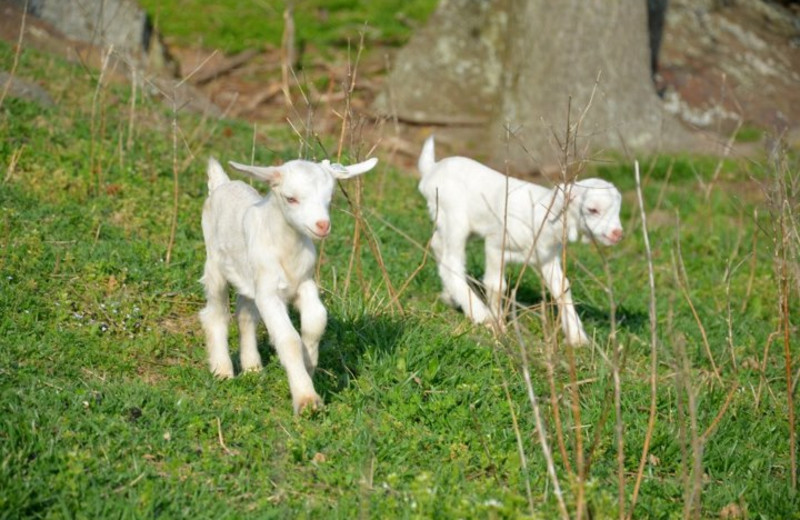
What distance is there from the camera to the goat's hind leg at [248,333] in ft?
18.6

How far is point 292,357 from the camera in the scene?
4.99m

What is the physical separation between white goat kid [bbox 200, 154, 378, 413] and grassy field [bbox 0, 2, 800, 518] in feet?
0.73

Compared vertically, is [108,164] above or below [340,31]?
above

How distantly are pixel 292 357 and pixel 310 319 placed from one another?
0.78 ft

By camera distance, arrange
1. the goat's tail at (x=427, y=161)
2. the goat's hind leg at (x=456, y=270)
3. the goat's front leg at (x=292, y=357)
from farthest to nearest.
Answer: the goat's tail at (x=427, y=161)
the goat's hind leg at (x=456, y=270)
the goat's front leg at (x=292, y=357)

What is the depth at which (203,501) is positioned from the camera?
14.4ft

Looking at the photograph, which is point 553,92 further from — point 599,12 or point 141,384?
point 141,384

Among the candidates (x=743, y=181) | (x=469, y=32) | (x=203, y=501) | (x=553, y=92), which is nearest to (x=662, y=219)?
(x=743, y=181)

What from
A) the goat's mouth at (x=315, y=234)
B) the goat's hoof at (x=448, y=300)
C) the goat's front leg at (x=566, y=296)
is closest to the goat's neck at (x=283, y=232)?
the goat's mouth at (x=315, y=234)

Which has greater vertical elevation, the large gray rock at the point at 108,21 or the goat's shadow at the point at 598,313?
the large gray rock at the point at 108,21

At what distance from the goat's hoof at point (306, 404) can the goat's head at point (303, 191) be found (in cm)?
75

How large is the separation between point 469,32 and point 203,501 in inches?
385

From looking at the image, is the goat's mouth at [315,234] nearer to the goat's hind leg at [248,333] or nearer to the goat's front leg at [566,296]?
the goat's hind leg at [248,333]

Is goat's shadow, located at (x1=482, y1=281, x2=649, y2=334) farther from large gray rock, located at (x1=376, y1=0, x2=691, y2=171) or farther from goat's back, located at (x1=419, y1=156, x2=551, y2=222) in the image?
large gray rock, located at (x1=376, y1=0, x2=691, y2=171)
